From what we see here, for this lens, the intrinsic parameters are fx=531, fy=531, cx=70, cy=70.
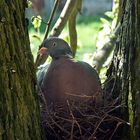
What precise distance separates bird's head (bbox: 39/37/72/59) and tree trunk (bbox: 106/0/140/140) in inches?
13.5

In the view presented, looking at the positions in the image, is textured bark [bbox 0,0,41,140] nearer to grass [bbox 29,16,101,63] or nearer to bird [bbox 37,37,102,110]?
bird [bbox 37,37,102,110]

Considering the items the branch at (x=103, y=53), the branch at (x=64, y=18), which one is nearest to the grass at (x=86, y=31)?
the branch at (x=103, y=53)

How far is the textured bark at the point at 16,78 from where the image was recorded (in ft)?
4.49

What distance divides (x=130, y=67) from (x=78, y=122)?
9.9 inches

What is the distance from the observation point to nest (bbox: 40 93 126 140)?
1.69 meters

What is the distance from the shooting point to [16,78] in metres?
1.40

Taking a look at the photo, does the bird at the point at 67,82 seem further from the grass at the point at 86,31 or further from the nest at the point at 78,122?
the grass at the point at 86,31

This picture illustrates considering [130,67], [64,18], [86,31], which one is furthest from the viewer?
[86,31]

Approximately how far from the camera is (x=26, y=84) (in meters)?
1.44

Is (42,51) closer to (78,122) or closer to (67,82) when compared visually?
(67,82)

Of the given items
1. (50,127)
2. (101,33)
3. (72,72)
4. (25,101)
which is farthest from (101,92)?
(101,33)

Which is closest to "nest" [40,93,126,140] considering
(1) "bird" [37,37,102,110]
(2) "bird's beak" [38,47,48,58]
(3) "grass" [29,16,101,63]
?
(1) "bird" [37,37,102,110]

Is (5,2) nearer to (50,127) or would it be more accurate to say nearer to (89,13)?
(50,127)

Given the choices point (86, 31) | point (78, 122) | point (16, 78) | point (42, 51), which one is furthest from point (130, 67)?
point (86, 31)
